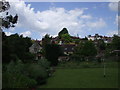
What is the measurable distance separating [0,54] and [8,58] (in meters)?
1.56

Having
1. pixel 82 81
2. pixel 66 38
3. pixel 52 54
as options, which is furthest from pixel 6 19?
pixel 66 38

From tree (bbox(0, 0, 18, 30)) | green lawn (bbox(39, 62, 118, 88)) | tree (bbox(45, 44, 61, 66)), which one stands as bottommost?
green lawn (bbox(39, 62, 118, 88))

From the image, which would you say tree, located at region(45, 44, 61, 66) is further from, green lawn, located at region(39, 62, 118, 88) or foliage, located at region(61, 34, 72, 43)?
foliage, located at region(61, 34, 72, 43)

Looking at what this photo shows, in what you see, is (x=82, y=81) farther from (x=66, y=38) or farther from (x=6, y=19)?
(x=66, y=38)

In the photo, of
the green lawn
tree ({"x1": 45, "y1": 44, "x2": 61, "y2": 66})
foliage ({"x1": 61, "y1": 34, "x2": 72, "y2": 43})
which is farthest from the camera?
foliage ({"x1": 61, "y1": 34, "x2": 72, "y2": 43})

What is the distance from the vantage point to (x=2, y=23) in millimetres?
15023

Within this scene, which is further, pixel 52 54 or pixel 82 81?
pixel 52 54

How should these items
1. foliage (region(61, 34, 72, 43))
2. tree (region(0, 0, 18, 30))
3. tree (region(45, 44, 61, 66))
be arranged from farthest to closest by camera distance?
1. foliage (region(61, 34, 72, 43))
2. tree (region(45, 44, 61, 66))
3. tree (region(0, 0, 18, 30))

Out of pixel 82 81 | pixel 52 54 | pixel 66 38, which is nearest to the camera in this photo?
pixel 82 81

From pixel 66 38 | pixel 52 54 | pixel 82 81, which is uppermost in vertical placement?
pixel 66 38

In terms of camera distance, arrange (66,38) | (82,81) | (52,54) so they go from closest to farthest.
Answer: (82,81) < (52,54) < (66,38)

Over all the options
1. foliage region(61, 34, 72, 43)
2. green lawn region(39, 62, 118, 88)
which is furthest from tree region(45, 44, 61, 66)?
foliage region(61, 34, 72, 43)

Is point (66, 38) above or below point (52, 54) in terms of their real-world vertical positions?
above

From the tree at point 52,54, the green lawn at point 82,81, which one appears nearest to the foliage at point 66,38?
the tree at point 52,54
